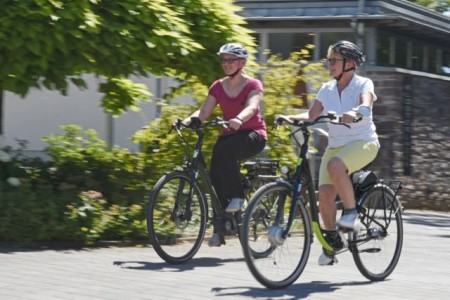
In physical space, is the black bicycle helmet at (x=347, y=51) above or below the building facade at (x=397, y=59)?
below

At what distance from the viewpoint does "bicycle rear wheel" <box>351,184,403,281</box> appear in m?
8.49

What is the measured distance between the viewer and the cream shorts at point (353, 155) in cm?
816

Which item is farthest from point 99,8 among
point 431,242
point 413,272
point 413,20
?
point 413,20

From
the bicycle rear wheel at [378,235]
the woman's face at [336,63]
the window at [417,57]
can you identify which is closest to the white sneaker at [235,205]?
the bicycle rear wheel at [378,235]

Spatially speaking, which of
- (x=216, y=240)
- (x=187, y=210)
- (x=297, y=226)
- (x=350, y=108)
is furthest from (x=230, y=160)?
(x=297, y=226)

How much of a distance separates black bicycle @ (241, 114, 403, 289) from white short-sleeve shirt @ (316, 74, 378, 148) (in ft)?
0.87

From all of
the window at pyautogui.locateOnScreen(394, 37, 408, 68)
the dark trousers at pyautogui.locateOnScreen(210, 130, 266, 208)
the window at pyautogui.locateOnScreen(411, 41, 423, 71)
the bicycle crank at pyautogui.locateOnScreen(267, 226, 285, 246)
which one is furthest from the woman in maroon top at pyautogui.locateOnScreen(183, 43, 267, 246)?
the window at pyautogui.locateOnScreen(411, 41, 423, 71)

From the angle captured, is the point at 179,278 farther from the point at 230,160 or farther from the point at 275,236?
the point at 230,160

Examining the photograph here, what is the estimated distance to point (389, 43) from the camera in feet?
75.5

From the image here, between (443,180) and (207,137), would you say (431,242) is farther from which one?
(443,180)

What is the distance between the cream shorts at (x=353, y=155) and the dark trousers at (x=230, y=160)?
3.42 ft

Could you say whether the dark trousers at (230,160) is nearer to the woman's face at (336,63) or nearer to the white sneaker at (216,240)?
the white sneaker at (216,240)

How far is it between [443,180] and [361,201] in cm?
1042

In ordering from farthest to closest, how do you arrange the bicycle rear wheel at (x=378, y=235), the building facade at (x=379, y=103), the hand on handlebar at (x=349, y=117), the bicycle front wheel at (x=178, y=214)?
the building facade at (x=379, y=103), the bicycle front wheel at (x=178, y=214), the bicycle rear wheel at (x=378, y=235), the hand on handlebar at (x=349, y=117)
